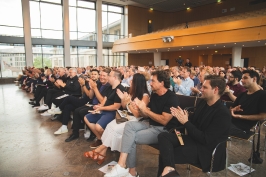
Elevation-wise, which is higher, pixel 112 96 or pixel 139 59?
pixel 139 59

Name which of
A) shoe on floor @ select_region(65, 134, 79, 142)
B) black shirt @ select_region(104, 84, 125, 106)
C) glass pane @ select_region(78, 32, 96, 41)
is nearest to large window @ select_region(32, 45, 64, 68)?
glass pane @ select_region(78, 32, 96, 41)

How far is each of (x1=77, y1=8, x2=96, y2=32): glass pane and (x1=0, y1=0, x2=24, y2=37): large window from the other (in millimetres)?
5122

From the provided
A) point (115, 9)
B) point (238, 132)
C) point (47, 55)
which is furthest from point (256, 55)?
point (47, 55)

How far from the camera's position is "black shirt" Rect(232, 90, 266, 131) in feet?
8.77

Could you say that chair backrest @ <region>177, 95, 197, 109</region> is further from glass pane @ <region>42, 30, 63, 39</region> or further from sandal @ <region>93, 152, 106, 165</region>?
glass pane @ <region>42, 30, 63, 39</region>

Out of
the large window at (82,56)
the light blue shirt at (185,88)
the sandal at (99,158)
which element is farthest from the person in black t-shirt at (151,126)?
the large window at (82,56)

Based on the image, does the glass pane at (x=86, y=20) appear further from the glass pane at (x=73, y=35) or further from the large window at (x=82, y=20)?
the glass pane at (x=73, y=35)

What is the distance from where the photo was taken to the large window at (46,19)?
15.9m

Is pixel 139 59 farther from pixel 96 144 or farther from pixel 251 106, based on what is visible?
pixel 251 106

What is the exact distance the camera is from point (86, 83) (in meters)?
4.59

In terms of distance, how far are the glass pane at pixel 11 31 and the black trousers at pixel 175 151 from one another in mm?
17028

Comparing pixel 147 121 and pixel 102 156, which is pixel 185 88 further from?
pixel 102 156

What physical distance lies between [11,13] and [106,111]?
640 inches

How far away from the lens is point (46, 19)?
16438mm
